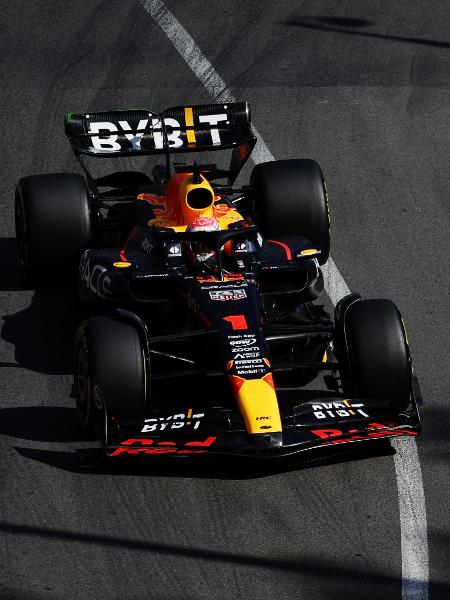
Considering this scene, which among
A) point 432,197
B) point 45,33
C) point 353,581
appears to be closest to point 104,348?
point 353,581

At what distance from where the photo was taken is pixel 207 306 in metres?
10.8

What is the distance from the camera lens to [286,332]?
10789 mm

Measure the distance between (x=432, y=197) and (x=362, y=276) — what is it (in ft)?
6.24

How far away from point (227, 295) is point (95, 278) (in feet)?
4.16

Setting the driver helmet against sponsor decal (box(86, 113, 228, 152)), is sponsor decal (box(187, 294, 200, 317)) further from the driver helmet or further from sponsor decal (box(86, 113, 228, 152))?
sponsor decal (box(86, 113, 228, 152))

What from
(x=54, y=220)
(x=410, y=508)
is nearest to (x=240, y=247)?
(x=54, y=220)

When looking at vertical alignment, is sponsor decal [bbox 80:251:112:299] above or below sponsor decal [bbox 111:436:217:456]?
above

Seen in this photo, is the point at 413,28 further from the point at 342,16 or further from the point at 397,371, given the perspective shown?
the point at 397,371

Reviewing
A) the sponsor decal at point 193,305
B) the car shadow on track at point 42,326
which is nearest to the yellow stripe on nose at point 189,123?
the car shadow on track at point 42,326

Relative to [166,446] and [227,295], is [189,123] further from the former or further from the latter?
[166,446]

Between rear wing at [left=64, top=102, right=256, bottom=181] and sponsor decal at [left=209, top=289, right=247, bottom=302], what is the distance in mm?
2555

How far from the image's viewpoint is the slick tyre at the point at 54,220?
489 inches

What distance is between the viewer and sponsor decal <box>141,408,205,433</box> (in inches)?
386

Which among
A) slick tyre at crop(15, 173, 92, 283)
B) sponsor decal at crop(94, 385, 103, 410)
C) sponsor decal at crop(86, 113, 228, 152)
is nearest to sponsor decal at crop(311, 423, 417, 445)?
sponsor decal at crop(94, 385, 103, 410)
